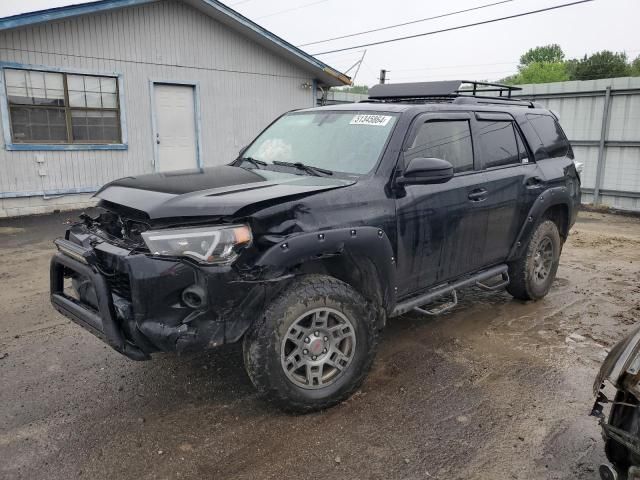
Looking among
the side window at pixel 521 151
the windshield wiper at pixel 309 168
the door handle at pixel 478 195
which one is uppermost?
the side window at pixel 521 151

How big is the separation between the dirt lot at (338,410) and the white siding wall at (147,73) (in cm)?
639

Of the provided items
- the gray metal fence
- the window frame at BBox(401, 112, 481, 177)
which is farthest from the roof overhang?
the window frame at BBox(401, 112, 481, 177)

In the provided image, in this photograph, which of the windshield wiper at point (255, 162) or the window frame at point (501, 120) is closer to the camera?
the windshield wiper at point (255, 162)

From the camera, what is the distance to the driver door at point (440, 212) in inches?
149

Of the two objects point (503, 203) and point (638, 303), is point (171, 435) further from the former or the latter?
point (638, 303)

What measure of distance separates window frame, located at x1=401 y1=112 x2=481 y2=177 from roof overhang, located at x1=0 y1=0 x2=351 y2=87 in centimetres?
861

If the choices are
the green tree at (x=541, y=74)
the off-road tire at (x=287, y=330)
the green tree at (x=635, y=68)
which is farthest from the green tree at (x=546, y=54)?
the off-road tire at (x=287, y=330)

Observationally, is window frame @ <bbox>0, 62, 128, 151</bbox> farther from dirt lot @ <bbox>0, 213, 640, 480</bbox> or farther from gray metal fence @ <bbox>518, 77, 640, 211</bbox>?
gray metal fence @ <bbox>518, 77, 640, 211</bbox>

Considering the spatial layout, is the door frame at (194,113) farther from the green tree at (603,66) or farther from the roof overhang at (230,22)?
the green tree at (603,66)

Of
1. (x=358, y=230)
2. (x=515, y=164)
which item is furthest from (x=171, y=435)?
(x=515, y=164)

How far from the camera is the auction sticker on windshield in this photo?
13.1 ft

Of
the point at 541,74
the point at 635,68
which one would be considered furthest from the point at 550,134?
the point at 541,74

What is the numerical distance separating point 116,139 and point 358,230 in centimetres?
966

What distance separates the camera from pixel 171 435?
10.2 ft
